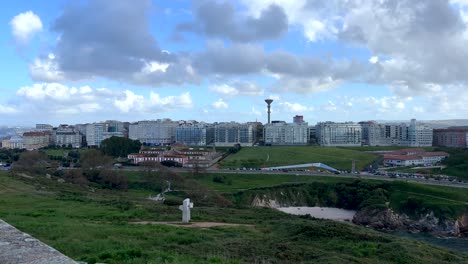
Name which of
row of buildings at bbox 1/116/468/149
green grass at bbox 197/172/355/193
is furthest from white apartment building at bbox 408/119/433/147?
green grass at bbox 197/172/355/193

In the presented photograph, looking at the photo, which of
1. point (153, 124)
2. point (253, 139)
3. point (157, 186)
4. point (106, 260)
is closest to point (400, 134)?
point (253, 139)

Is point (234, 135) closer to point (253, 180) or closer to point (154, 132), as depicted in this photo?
point (154, 132)

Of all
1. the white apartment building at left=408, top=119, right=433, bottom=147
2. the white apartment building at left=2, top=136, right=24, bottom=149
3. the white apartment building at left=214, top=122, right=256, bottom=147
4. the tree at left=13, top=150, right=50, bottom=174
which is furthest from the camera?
the white apartment building at left=2, top=136, right=24, bottom=149

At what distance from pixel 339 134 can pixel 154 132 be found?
51699mm

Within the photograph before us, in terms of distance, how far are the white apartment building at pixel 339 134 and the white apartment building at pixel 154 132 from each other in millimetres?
41826

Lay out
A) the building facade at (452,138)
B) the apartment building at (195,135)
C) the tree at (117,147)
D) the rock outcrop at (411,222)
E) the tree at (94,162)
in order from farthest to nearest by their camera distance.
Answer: the apartment building at (195,135) → the building facade at (452,138) → the tree at (117,147) → the tree at (94,162) → the rock outcrop at (411,222)

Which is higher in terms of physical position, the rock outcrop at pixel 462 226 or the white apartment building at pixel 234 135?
the white apartment building at pixel 234 135

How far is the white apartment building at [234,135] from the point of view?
115 metres

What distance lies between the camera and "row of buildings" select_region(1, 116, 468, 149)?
115 m

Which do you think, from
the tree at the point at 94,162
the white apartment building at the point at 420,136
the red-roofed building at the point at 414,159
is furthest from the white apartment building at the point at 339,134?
the tree at the point at 94,162

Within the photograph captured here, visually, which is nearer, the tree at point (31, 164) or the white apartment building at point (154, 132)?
the tree at point (31, 164)

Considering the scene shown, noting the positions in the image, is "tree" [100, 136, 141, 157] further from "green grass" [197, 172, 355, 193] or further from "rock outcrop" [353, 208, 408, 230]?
"rock outcrop" [353, 208, 408, 230]

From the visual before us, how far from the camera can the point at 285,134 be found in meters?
118

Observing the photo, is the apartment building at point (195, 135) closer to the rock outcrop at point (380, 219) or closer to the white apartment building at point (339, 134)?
the white apartment building at point (339, 134)
